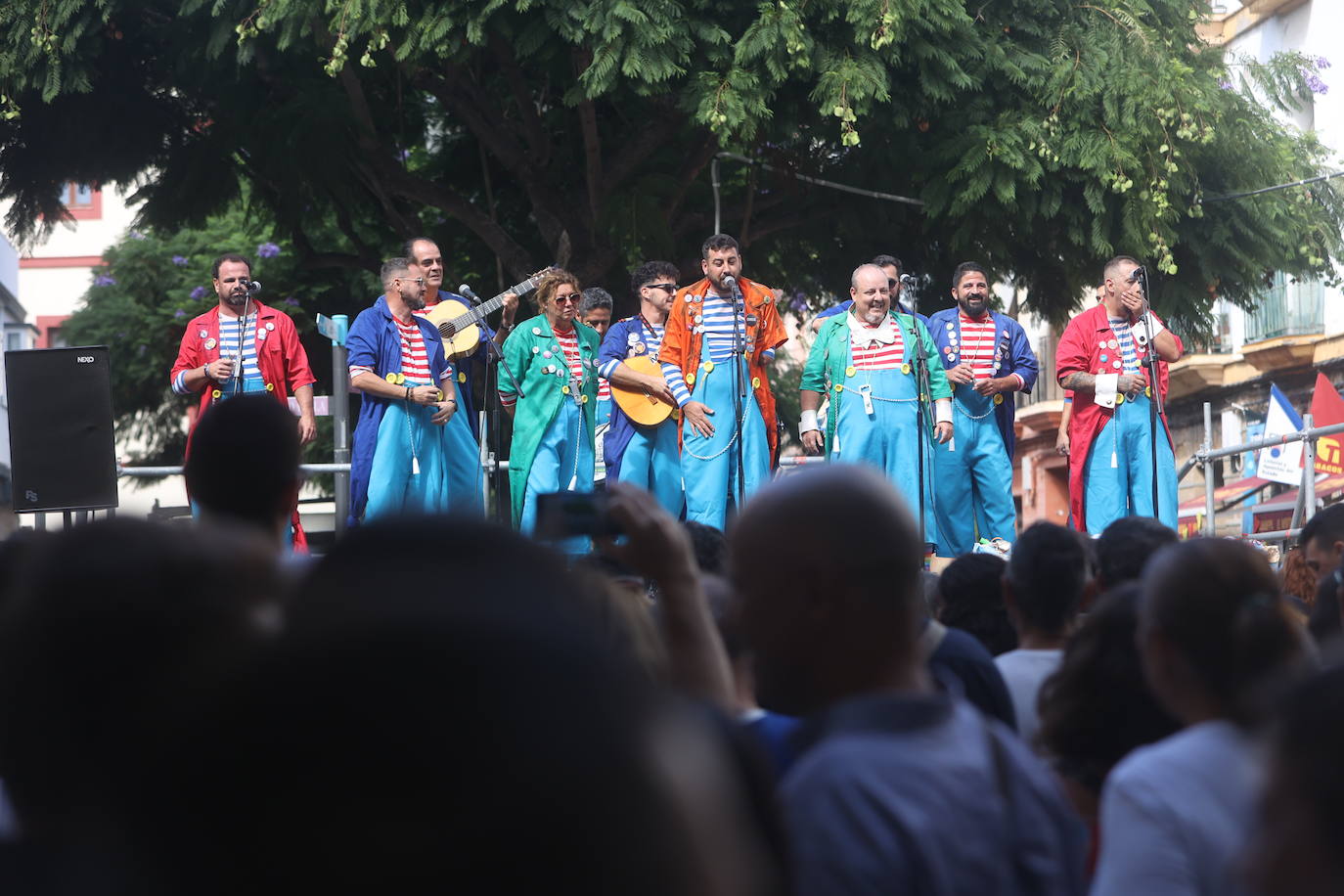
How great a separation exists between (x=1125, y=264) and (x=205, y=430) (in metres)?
8.78

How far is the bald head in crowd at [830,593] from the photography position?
209cm

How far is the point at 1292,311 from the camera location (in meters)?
24.2

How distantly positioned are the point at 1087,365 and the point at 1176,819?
31.4 feet

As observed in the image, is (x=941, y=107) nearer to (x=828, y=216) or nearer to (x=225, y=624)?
(x=828, y=216)

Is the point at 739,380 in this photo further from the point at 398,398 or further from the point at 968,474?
the point at 398,398

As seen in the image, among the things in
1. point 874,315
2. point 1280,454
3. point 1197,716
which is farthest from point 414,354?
point 1280,454

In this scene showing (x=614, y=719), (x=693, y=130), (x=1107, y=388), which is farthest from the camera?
(x=693, y=130)

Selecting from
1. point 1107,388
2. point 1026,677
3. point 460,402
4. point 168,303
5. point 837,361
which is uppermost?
point 168,303

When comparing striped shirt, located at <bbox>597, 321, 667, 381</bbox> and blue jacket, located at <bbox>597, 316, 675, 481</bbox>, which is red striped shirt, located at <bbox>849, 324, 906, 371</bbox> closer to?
striped shirt, located at <bbox>597, 321, 667, 381</bbox>

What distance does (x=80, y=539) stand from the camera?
5.22 feet

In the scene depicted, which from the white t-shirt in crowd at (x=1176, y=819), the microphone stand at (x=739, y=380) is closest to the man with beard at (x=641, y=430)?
the microphone stand at (x=739, y=380)

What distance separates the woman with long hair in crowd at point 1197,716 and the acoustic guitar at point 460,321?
7823mm

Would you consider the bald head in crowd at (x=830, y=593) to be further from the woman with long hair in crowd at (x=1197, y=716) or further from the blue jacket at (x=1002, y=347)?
the blue jacket at (x=1002, y=347)

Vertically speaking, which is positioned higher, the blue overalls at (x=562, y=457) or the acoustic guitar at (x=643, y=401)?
the acoustic guitar at (x=643, y=401)
